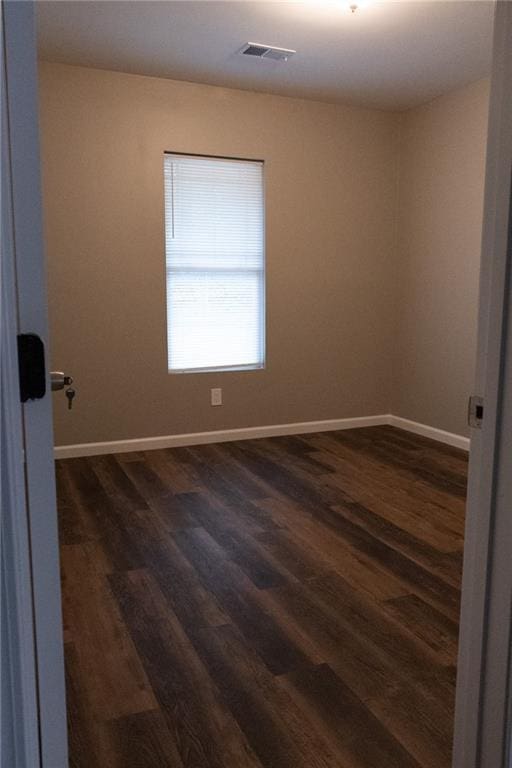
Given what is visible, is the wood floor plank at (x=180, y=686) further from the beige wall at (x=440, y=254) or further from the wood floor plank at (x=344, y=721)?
the beige wall at (x=440, y=254)

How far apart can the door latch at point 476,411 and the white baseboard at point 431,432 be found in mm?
3466

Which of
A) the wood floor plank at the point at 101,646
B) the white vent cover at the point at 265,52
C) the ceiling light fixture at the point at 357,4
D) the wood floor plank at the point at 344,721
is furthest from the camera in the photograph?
the white vent cover at the point at 265,52

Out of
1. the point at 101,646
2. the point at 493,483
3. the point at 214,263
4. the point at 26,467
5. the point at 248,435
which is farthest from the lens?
the point at 248,435

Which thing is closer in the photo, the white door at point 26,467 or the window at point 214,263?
the white door at point 26,467

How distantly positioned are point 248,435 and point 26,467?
3.95 meters

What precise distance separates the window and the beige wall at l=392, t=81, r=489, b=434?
1.30 meters

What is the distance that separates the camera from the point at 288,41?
3.46m

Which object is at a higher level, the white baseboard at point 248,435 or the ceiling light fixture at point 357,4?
the ceiling light fixture at point 357,4

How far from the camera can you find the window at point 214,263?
4383mm

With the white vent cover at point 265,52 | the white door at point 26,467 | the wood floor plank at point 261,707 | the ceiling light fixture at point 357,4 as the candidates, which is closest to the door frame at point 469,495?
the white door at point 26,467

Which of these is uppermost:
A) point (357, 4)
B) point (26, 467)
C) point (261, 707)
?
point (357, 4)

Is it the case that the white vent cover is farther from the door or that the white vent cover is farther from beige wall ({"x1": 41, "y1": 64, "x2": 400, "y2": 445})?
the door

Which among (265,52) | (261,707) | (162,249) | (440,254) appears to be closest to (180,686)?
(261,707)

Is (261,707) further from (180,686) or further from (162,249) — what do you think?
(162,249)
